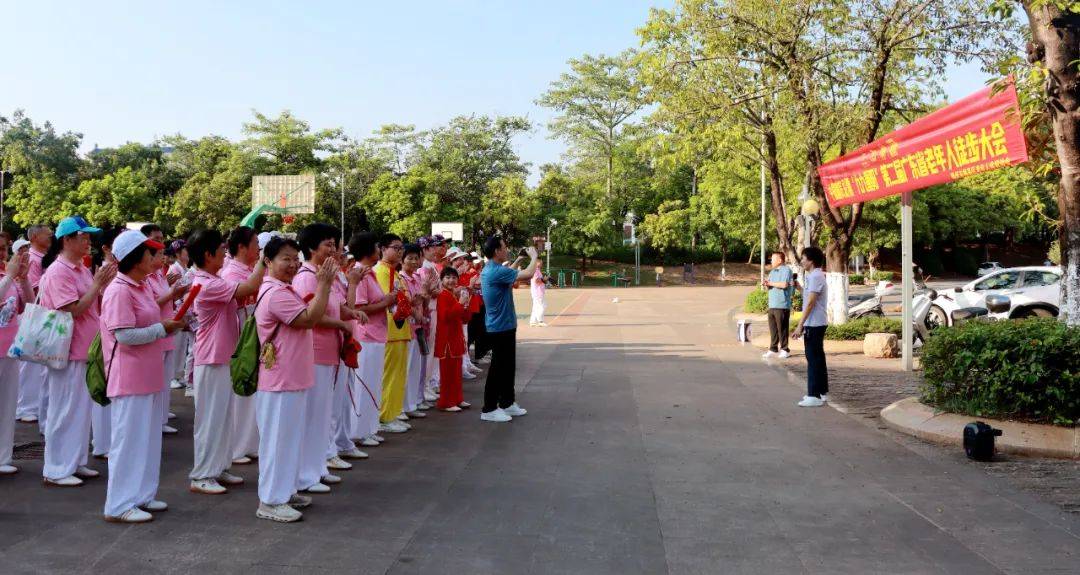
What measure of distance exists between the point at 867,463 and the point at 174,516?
5008mm

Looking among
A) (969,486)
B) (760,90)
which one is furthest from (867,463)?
(760,90)

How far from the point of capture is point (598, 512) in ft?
17.4

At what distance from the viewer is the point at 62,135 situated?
60.7m

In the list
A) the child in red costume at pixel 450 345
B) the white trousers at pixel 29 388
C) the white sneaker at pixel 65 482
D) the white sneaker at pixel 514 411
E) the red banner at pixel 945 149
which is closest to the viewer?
the white sneaker at pixel 65 482

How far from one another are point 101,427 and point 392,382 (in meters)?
2.48

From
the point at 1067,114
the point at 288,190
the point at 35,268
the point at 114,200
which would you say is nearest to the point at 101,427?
the point at 35,268

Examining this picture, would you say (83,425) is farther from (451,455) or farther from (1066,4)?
(1066,4)

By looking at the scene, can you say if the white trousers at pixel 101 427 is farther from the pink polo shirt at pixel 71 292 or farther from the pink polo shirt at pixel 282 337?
the pink polo shirt at pixel 282 337

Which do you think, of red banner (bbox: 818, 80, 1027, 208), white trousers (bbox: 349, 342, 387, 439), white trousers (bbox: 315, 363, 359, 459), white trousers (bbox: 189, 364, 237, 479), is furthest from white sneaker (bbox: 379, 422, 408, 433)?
red banner (bbox: 818, 80, 1027, 208)

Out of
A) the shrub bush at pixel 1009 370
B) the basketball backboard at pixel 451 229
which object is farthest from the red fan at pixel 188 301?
the basketball backboard at pixel 451 229

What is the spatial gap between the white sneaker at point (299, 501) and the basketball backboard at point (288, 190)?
4453 cm

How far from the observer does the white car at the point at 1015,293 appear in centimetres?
1791

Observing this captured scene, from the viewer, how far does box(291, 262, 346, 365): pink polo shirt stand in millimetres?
5762

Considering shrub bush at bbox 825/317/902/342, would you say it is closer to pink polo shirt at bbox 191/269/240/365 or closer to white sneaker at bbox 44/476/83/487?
pink polo shirt at bbox 191/269/240/365
